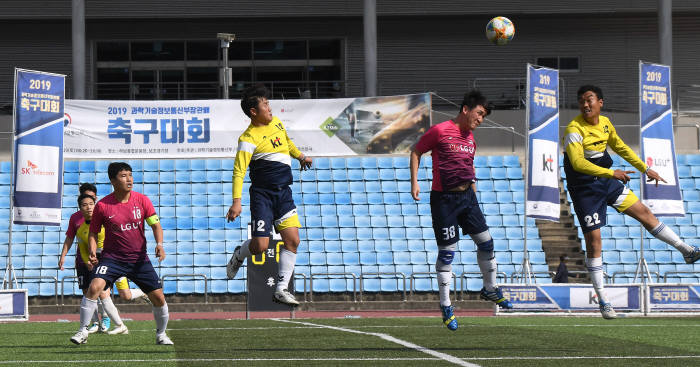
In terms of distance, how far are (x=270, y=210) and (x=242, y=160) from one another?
2.08 ft

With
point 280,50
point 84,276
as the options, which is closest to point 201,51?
point 280,50

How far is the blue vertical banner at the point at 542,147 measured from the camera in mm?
21938

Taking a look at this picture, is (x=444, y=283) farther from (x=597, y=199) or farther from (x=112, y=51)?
(x=112, y=51)

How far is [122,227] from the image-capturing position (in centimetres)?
1201

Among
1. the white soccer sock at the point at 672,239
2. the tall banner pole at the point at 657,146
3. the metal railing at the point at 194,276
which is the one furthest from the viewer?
the metal railing at the point at 194,276

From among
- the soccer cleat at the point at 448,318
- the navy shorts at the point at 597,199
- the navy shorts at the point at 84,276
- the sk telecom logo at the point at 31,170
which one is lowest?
the soccer cleat at the point at 448,318

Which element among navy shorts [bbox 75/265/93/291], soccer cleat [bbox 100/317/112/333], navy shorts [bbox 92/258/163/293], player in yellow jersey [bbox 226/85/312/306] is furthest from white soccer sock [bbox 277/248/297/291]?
soccer cleat [bbox 100/317/112/333]

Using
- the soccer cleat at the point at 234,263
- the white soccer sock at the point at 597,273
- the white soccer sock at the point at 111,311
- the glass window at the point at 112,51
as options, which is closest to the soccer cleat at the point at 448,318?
the white soccer sock at the point at 597,273

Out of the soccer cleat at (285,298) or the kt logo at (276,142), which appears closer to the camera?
the soccer cleat at (285,298)

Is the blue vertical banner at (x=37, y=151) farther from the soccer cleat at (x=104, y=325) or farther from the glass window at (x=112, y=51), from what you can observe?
the glass window at (x=112, y=51)

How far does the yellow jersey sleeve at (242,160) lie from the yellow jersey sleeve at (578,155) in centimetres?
344

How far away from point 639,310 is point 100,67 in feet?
73.4

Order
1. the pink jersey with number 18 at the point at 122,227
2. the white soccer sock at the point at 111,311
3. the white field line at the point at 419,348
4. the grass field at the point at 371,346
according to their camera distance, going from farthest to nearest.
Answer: the white soccer sock at the point at 111,311 → the pink jersey with number 18 at the point at 122,227 → the grass field at the point at 371,346 → the white field line at the point at 419,348

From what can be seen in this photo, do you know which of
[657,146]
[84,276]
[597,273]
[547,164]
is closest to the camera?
[597,273]
